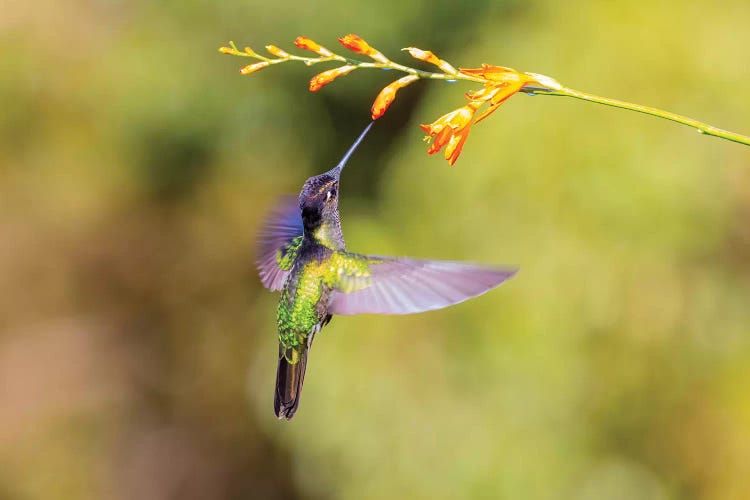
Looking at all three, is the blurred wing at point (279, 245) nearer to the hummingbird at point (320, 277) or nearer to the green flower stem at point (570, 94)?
the hummingbird at point (320, 277)

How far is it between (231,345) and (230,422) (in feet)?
1.84

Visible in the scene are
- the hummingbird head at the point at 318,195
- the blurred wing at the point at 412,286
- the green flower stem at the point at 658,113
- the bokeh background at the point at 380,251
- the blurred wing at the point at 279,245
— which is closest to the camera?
the green flower stem at the point at 658,113

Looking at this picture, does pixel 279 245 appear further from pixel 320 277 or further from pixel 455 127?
pixel 455 127

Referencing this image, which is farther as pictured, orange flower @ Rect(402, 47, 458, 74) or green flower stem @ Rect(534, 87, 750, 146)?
orange flower @ Rect(402, 47, 458, 74)

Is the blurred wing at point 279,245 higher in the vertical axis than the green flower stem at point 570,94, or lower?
lower

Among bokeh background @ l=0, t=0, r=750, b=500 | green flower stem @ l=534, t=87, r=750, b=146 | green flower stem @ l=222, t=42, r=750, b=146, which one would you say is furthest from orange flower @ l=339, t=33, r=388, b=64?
bokeh background @ l=0, t=0, r=750, b=500

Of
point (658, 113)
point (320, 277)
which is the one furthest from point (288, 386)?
point (658, 113)

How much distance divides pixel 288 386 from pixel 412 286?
37cm

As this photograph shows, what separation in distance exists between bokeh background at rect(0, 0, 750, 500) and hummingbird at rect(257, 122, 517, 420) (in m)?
2.64

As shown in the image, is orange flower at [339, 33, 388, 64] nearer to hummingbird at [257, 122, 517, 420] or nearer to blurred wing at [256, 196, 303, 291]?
hummingbird at [257, 122, 517, 420]

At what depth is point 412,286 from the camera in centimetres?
139

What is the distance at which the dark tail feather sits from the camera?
1561 mm

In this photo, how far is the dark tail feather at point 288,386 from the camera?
156 cm

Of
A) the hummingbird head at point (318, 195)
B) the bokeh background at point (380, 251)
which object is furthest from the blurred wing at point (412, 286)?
the bokeh background at point (380, 251)
